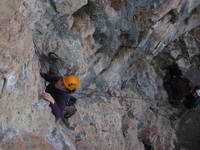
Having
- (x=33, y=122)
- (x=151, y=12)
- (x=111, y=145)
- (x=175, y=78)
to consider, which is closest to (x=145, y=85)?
(x=175, y=78)

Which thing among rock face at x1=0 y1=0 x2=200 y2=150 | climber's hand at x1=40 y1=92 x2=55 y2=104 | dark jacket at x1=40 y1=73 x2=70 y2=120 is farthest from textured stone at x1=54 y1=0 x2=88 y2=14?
climber's hand at x1=40 y1=92 x2=55 y2=104

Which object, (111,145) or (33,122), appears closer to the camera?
(33,122)

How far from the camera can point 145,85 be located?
48.8ft

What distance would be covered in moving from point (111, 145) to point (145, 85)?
567cm

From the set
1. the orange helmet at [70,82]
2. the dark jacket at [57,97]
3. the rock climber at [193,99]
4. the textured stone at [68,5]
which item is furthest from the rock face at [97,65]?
the rock climber at [193,99]

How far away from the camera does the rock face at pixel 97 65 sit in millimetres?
5711

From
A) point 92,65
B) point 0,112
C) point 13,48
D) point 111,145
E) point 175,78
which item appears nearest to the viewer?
point 0,112

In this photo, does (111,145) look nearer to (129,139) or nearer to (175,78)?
(129,139)

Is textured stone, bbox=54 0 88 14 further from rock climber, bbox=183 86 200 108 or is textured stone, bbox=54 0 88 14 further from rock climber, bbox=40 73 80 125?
rock climber, bbox=183 86 200 108

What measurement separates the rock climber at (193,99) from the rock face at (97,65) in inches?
39.3

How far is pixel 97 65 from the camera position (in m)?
11.0

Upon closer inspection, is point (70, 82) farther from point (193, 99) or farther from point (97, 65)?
point (193, 99)

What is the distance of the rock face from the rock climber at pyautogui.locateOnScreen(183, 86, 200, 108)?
998 millimetres

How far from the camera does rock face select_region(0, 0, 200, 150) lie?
18.7ft
